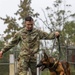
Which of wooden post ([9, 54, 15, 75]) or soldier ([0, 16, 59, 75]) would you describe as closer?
soldier ([0, 16, 59, 75])

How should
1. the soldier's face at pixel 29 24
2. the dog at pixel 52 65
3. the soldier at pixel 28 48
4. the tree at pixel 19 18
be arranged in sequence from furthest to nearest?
the tree at pixel 19 18, the dog at pixel 52 65, the soldier at pixel 28 48, the soldier's face at pixel 29 24

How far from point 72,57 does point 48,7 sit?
16.1m

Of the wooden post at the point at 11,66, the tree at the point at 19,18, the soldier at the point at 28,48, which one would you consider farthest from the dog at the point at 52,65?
the tree at the point at 19,18

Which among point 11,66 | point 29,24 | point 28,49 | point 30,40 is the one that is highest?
point 29,24

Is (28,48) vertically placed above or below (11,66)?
above

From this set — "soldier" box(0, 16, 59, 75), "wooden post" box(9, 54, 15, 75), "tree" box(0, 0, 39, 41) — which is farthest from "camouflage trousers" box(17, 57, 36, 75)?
"tree" box(0, 0, 39, 41)

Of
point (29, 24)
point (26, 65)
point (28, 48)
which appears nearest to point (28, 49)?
point (28, 48)

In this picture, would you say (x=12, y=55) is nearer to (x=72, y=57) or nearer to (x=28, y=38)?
(x=72, y=57)

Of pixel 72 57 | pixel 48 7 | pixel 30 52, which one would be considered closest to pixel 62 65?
pixel 30 52

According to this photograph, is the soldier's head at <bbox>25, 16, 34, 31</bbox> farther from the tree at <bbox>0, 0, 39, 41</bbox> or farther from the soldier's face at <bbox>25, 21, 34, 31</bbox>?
the tree at <bbox>0, 0, 39, 41</bbox>

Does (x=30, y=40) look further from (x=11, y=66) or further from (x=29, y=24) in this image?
(x=11, y=66)

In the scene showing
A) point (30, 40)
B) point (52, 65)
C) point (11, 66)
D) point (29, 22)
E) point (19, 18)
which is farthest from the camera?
point (19, 18)

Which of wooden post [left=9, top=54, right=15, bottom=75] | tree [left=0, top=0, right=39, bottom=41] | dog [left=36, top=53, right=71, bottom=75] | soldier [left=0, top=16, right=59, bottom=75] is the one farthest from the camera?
tree [left=0, top=0, right=39, bottom=41]

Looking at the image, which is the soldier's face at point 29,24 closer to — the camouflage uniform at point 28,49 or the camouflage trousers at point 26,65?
the camouflage uniform at point 28,49
